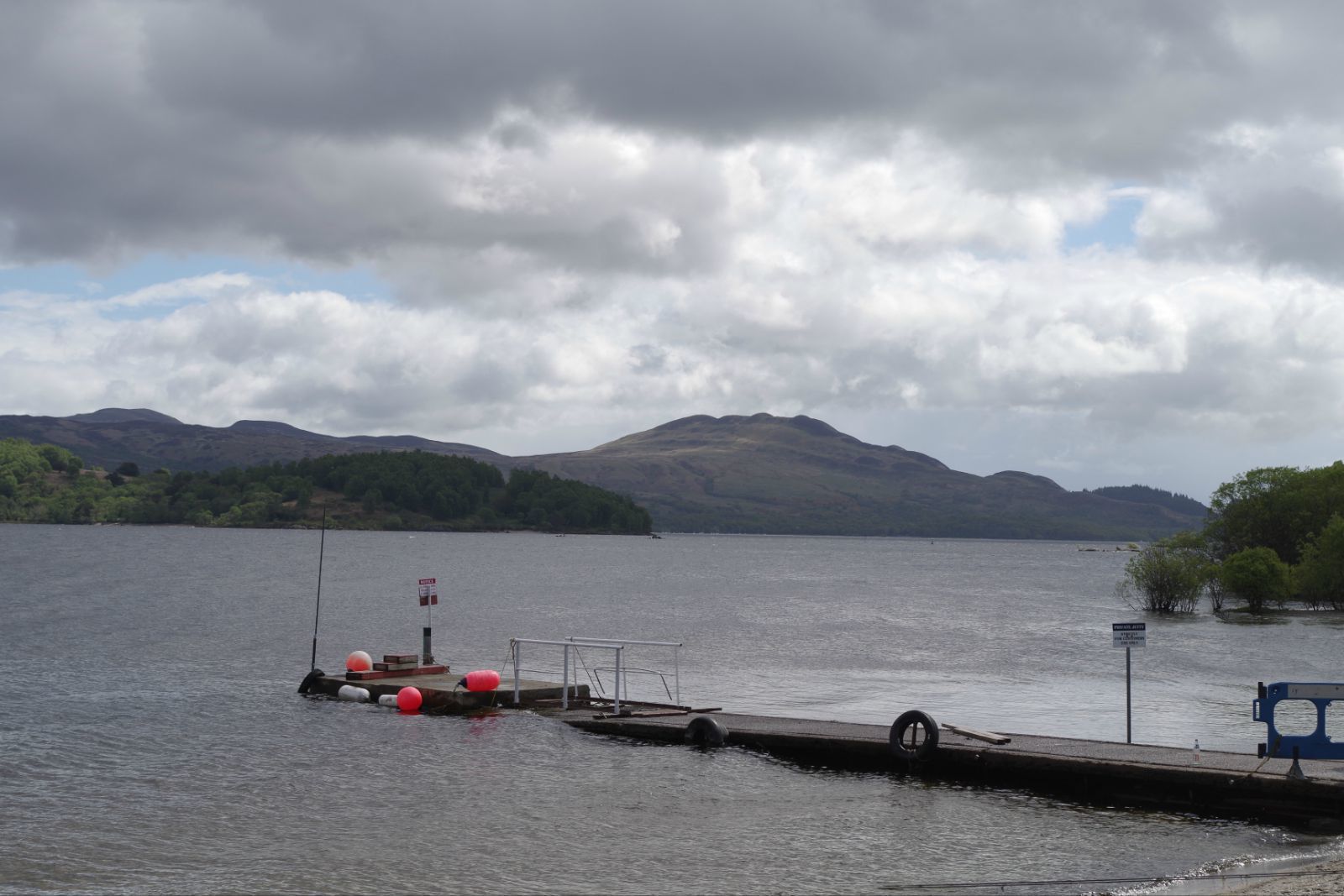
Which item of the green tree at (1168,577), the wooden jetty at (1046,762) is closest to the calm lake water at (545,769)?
the wooden jetty at (1046,762)

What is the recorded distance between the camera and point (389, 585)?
110 m

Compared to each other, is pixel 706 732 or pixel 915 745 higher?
pixel 915 745

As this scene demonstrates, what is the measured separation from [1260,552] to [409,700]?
84244 millimetres

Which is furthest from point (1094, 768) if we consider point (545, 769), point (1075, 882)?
point (545, 769)

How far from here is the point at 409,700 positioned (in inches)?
1396

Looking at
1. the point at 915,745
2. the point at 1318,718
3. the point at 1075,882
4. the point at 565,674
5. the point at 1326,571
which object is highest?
the point at 1326,571

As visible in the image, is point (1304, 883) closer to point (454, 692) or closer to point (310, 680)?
point (454, 692)

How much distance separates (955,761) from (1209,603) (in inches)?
3738

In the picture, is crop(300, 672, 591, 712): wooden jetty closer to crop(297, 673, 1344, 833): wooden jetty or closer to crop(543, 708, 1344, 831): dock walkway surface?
crop(297, 673, 1344, 833): wooden jetty

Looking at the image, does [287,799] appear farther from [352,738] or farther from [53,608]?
[53,608]

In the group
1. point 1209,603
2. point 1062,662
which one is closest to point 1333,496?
point 1209,603

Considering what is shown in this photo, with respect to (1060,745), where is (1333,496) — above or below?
above

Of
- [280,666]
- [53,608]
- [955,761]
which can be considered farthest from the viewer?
[53,608]

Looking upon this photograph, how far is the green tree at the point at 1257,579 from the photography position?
318 feet
